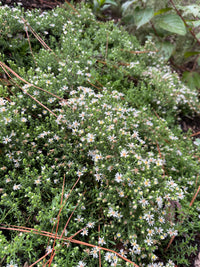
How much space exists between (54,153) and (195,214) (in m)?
1.73

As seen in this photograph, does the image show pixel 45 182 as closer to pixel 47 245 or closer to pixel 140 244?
pixel 47 245

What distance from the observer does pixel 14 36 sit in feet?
11.1

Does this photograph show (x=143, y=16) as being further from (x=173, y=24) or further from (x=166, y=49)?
(x=166, y=49)

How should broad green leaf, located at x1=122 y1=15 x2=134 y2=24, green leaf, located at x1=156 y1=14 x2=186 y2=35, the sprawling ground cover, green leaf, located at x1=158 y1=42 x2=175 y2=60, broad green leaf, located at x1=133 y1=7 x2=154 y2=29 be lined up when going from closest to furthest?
the sprawling ground cover
green leaf, located at x1=156 y1=14 x2=186 y2=35
broad green leaf, located at x1=133 y1=7 x2=154 y2=29
green leaf, located at x1=158 y1=42 x2=175 y2=60
broad green leaf, located at x1=122 y1=15 x2=134 y2=24

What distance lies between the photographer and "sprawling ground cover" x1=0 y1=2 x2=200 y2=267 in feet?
6.32

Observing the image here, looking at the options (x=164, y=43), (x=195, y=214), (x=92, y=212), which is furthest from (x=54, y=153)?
(x=164, y=43)

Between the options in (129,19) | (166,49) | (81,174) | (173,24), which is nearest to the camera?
(81,174)

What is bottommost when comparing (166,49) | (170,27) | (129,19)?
(166,49)

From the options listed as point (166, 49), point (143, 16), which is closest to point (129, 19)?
point (143, 16)

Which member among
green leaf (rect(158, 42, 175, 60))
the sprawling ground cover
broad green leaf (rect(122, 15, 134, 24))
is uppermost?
broad green leaf (rect(122, 15, 134, 24))

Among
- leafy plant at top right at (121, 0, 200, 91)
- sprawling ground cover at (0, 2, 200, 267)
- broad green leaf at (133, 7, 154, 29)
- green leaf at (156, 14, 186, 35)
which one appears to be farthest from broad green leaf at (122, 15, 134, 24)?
sprawling ground cover at (0, 2, 200, 267)

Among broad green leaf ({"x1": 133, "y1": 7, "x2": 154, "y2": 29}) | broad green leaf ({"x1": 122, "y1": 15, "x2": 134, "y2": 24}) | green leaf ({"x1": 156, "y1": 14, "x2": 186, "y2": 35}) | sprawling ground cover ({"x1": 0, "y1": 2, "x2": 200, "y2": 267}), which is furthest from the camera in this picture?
broad green leaf ({"x1": 122, "y1": 15, "x2": 134, "y2": 24})

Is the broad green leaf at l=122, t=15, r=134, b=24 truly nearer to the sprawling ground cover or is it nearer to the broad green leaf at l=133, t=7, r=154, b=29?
the broad green leaf at l=133, t=7, r=154, b=29

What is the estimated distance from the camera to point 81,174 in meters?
2.17
